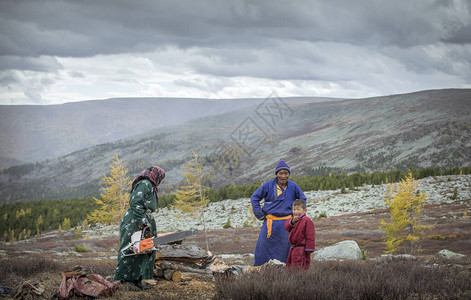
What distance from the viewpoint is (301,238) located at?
650 centimetres

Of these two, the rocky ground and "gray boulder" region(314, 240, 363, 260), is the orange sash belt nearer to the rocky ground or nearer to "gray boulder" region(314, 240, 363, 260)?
the rocky ground

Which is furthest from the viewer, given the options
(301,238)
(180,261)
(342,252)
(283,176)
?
(342,252)

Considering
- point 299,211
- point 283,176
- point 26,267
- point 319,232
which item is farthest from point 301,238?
point 319,232

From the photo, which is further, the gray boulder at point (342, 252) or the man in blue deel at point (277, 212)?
the gray boulder at point (342, 252)

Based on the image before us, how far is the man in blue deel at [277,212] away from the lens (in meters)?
7.66

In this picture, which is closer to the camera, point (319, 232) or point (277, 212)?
point (277, 212)

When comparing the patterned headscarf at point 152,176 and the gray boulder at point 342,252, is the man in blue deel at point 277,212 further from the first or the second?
the gray boulder at point 342,252

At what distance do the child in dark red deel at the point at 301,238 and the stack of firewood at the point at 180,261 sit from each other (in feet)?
8.64

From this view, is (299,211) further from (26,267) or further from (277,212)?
(26,267)

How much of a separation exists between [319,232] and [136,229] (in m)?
25.7

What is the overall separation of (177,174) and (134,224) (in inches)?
7518

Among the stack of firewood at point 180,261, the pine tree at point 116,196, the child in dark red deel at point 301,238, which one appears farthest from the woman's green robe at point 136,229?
the pine tree at point 116,196

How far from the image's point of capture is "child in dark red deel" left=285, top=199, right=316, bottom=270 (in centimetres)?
639

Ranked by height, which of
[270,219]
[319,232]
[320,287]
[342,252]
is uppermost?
[270,219]
